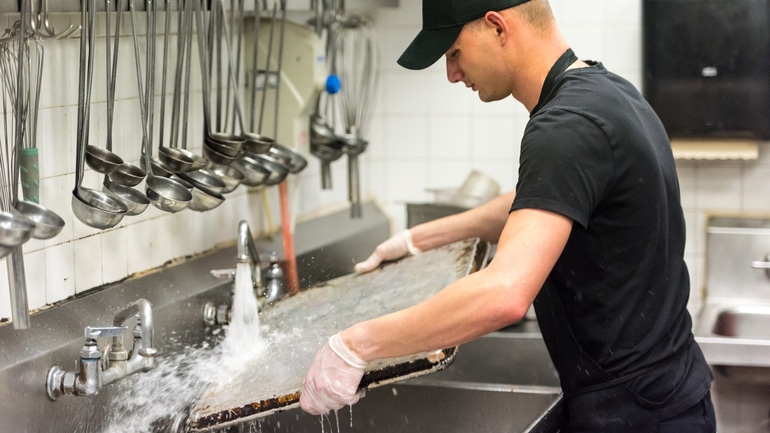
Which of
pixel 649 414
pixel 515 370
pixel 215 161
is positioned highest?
pixel 215 161

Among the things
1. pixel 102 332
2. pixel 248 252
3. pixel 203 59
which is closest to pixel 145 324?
pixel 102 332

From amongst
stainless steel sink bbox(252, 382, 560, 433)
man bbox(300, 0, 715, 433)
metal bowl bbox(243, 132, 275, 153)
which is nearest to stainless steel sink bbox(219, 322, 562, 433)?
stainless steel sink bbox(252, 382, 560, 433)

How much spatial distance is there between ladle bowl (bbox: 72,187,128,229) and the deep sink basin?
2.11m

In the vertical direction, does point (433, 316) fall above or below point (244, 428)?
above

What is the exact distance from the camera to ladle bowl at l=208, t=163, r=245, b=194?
81.7 inches

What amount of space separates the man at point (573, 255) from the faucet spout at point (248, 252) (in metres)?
0.52

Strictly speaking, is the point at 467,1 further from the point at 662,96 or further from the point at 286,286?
the point at 662,96

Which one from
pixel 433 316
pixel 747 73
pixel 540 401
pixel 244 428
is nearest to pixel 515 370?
pixel 540 401

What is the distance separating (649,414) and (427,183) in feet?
5.99

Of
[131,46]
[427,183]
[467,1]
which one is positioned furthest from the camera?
[427,183]

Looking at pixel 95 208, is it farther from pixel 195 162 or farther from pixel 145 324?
pixel 195 162

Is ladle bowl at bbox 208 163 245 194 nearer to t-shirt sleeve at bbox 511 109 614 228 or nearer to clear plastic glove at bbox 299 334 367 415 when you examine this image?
clear plastic glove at bbox 299 334 367 415

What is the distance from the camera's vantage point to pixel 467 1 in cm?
156

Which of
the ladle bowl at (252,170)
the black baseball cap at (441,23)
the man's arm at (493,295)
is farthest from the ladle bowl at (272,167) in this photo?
the man's arm at (493,295)
